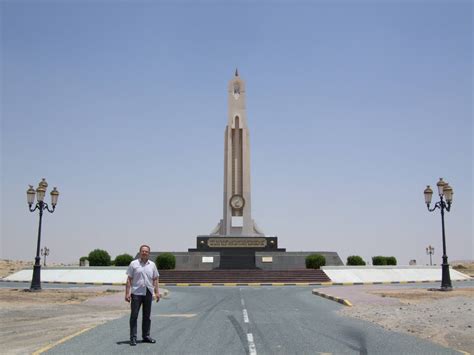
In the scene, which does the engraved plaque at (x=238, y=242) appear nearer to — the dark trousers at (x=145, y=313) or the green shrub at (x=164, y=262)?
the green shrub at (x=164, y=262)

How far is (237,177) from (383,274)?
2038cm

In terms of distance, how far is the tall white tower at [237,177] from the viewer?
172 ft

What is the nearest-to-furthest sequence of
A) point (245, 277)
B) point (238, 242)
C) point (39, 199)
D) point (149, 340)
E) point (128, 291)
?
point (149, 340), point (128, 291), point (39, 199), point (245, 277), point (238, 242)

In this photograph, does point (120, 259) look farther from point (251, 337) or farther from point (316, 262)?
point (251, 337)

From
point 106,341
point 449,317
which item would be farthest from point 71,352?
point 449,317

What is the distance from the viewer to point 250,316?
12.9 meters

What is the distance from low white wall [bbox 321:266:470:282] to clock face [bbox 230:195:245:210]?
613 inches

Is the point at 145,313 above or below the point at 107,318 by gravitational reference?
above

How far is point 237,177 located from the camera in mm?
53188

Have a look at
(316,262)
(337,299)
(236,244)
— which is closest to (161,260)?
(236,244)

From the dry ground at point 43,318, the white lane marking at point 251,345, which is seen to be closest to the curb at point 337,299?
the dry ground at point 43,318

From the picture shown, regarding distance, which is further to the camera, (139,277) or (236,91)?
(236,91)

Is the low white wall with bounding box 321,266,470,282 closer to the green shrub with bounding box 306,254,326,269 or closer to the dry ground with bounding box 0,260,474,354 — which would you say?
the green shrub with bounding box 306,254,326,269

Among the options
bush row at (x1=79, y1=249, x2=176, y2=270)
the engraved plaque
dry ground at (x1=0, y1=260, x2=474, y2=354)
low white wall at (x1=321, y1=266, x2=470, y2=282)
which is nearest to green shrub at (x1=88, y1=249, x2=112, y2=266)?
bush row at (x1=79, y1=249, x2=176, y2=270)
